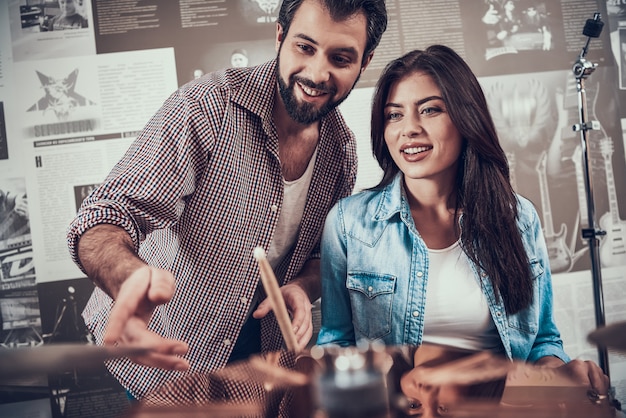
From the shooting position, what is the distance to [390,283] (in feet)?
5.18

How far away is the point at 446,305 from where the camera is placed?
1.53 m

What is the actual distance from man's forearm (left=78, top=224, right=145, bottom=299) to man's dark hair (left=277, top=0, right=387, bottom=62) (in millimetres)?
787

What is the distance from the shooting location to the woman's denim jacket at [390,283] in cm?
152

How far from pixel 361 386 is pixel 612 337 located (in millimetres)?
305

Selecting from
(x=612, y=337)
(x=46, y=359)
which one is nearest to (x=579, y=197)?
(x=612, y=337)

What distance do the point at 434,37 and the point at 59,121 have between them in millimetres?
1790

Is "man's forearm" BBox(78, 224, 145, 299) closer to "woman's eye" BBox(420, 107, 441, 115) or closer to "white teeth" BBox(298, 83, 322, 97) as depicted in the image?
"white teeth" BBox(298, 83, 322, 97)

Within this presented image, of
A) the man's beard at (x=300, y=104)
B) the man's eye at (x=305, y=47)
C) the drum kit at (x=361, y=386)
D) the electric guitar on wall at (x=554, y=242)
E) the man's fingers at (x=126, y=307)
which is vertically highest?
the man's eye at (x=305, y=47)

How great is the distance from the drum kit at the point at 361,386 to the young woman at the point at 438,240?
56 cm

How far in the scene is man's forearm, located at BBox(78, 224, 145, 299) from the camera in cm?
110

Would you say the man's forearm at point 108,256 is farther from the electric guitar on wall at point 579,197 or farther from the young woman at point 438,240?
the electric guitar on wall at point 579,197

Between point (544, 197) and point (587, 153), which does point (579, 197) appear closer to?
point (544, 197)

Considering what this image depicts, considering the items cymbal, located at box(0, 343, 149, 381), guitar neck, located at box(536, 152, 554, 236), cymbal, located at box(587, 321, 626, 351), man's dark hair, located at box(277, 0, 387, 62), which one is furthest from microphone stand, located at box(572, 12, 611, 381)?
cymbal, located at box(0, 343, 149, 381)

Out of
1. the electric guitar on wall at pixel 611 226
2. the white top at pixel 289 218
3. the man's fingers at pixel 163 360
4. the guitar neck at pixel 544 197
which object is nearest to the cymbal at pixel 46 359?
the man's fingers at pixel 163 360
